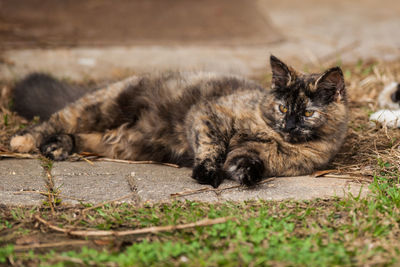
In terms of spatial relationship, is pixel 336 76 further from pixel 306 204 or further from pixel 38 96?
pixel 38 96

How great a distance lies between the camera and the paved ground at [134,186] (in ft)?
8.97

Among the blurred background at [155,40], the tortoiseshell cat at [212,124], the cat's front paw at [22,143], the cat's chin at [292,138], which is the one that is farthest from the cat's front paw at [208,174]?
the blurred background at [155,40]

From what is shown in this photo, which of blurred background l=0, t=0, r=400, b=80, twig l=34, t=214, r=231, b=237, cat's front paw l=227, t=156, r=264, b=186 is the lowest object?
twig l=34, t=214, r=231, b=237

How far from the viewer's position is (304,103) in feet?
10.3

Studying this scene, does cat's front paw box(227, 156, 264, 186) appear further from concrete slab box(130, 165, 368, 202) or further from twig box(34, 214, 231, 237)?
twig box(34, 214, 231, 237)

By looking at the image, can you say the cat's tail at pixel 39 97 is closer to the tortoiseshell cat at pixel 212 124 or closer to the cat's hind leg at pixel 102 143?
the tortoiseshell cat at pixel 212 124

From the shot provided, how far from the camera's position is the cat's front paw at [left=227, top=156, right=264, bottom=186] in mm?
2947

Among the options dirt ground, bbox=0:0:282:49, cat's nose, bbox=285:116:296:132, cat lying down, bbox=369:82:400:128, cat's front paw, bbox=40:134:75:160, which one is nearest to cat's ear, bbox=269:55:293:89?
cat's nose, bbox=285:116:296:132

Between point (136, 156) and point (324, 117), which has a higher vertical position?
point (324, 117)

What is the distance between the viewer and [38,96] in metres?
4.16

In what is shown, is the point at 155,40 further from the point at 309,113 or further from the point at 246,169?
the point at 246,169

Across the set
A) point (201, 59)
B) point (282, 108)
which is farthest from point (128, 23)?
point (282, 108)

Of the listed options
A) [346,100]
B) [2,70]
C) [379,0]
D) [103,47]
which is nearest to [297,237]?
[346,100]

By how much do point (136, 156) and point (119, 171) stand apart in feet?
1.46
